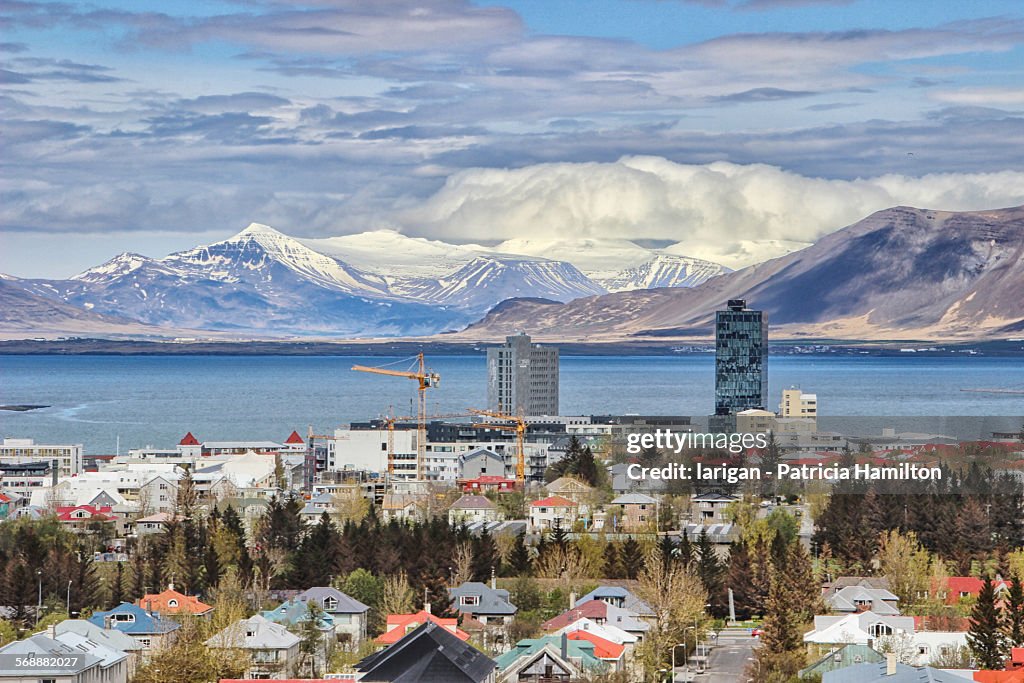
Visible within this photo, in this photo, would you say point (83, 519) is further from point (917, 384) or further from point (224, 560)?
point (917, 384)

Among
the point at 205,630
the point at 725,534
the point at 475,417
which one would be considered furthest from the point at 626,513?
the point at 475,417

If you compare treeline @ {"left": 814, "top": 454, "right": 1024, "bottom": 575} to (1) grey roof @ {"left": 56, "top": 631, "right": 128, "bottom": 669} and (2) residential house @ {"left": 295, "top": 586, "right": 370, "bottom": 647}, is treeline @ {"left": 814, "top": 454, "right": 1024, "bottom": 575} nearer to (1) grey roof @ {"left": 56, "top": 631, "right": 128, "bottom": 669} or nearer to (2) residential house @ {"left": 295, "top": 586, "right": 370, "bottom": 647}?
(2) residential house @ {"left": 295, "top": 586, "right": 370, "bottom": 647}

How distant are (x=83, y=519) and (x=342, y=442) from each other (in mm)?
23337

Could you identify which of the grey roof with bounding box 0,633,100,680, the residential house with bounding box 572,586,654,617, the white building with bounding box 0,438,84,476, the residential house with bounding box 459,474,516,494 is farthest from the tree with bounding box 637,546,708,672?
the white building with bounding box 0,438,84,476

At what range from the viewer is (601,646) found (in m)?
28.8

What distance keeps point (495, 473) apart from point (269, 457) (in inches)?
395

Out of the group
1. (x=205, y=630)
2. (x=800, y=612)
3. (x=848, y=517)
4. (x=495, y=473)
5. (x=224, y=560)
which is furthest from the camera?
(x=495, y=473)

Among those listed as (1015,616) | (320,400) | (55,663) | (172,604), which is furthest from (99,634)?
(320,400)

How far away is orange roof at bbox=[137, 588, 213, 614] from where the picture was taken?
32875 millimetres

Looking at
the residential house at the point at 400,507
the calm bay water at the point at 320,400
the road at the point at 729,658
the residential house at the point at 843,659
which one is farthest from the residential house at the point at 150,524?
the calm bay water at the point at 320,400

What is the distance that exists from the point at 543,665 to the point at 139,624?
7.81m

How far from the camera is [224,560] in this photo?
131 ft

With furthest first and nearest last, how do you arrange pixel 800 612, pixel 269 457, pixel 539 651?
pixel 269 457, pixel 800 612, pixel 539 651

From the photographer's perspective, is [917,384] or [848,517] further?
[917,384]
